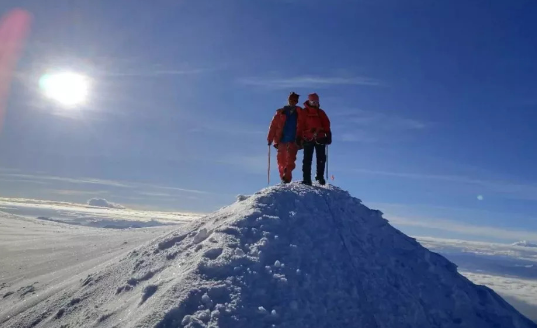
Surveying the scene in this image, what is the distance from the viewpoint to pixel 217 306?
7.24 metres

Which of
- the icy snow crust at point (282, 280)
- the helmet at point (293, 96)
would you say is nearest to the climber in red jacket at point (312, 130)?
the helmet at point (293, 96)

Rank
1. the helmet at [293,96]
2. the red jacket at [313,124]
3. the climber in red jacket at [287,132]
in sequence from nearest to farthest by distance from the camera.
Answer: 1. the red jacket at [313,124]
2. the climber in red jacket at [287,132]
3. the helmet at [293,96]

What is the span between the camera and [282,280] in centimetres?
802

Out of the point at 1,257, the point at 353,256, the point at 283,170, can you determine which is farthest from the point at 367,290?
the point at 1,257

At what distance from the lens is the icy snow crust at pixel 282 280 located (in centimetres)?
747

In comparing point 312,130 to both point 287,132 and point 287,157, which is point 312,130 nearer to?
point 287,132

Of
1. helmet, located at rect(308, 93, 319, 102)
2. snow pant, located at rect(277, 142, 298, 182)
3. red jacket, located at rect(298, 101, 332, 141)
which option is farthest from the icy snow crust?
helmet, located at rect(308, 93, 319, 102)

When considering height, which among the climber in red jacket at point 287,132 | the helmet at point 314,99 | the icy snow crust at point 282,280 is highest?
the helmet at point 314,99

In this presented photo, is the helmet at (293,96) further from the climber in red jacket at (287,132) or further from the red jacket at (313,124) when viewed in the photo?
the red jacket at (313,124)

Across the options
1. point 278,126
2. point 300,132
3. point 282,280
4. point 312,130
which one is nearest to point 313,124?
point 312,130

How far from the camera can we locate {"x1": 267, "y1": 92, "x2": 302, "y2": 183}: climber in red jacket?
12844mm

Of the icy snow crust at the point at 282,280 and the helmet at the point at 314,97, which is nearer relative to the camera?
the icy snow crust at the point at 282,280

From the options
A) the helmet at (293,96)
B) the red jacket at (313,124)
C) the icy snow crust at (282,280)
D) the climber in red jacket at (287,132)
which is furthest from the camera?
the helmet at (293,96)

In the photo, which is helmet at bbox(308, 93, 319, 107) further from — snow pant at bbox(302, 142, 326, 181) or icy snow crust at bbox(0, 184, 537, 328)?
icy snow crust at bbox(0, 184, 537, 328)
